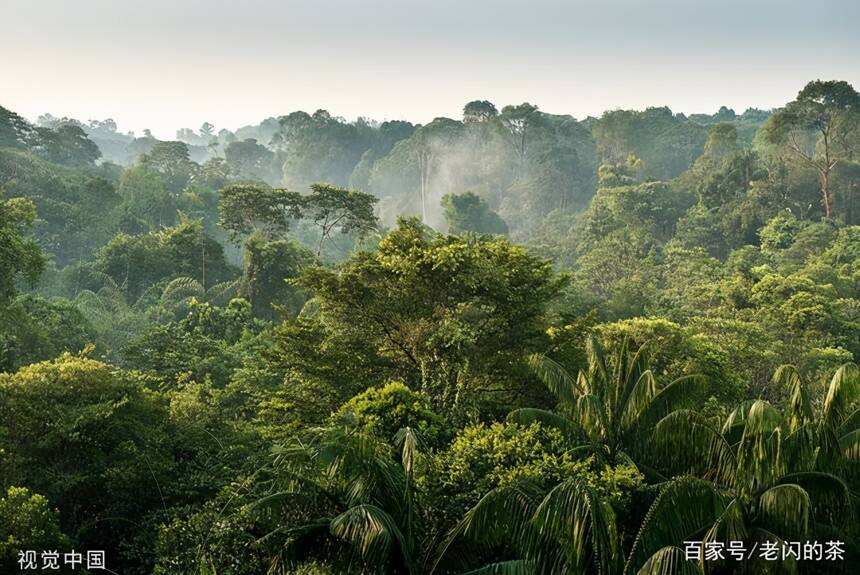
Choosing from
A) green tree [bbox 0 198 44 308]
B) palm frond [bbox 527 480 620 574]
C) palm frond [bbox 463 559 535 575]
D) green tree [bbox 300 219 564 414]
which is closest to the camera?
palm frond [bbox 527 480 620 574]

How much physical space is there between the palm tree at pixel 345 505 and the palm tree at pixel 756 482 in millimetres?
2535

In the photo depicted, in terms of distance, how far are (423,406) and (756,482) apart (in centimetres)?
599

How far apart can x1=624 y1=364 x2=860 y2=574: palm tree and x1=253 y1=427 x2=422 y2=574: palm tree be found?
2.54 metres

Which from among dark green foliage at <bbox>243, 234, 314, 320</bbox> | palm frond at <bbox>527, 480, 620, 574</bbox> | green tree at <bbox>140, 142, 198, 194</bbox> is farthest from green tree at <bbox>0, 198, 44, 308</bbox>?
green tree at <bbox>140, 142, 198, 194</bbox>

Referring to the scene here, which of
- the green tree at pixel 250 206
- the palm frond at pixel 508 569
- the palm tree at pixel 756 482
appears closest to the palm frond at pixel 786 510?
the palm tree at pixel 756 482

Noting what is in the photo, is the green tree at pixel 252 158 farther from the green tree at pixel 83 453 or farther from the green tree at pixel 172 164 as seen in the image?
the green tree at pixel 83 453

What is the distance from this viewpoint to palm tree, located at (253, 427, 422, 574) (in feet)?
27.6

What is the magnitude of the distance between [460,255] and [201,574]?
965cm

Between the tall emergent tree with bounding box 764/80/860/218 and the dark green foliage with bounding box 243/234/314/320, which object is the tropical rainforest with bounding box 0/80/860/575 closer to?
the dark green foliage with bounding box 243/234/314/320

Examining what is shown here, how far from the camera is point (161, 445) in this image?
1507cm

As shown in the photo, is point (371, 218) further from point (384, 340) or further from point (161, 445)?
point (161, 445)

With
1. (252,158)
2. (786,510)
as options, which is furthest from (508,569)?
(252,158)

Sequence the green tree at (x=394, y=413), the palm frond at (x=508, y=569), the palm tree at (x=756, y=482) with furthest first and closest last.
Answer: the green tree at (x=394, y=413) < the palm tree at (x=756, y=482) < the palm frond at (x=508, y=569)

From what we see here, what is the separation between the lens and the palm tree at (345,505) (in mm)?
8422
